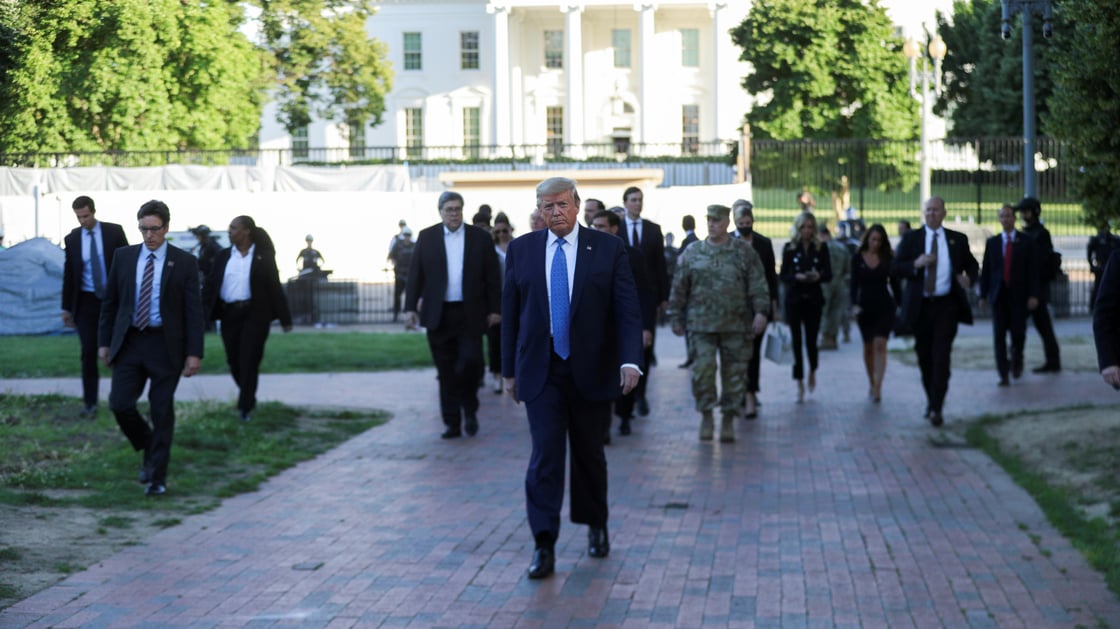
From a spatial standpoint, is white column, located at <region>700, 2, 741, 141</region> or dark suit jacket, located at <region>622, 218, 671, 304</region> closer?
dark suit jacket, located at <region>622, 218, 671, 304</region>

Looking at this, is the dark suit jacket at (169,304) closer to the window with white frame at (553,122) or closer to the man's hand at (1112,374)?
the man's hand at (1112,374)

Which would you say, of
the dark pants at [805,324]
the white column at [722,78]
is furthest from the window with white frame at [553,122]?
the dark pants at [805,324]

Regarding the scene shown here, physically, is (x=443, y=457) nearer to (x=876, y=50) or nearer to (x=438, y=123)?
→ (x=876, y=50)

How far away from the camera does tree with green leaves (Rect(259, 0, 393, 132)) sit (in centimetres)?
1799

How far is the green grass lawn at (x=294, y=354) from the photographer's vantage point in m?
14.3

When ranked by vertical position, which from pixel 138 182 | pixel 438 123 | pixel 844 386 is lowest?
pixel 844 386

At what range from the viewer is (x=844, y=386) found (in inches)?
628

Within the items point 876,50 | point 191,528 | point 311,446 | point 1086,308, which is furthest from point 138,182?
point 876,50

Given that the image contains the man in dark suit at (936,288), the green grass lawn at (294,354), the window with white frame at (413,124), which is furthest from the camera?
the window with white frame at (413,124)

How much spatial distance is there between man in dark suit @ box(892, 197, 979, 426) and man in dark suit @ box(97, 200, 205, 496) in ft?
20.7

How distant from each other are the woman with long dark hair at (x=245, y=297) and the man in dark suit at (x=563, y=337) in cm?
567

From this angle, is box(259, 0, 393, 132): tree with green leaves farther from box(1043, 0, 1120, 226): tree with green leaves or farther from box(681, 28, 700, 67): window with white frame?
box(681, 28, 700, 67): window with white frame

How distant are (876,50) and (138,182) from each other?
148ft

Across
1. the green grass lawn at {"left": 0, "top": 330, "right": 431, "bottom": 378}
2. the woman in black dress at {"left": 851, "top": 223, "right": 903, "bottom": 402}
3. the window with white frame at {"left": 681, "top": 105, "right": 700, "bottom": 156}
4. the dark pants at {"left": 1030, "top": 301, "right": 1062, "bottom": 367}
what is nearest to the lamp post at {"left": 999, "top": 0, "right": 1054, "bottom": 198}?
the dark pants at {"left": 1030, "top": 301, "right": 1062, "bottom": 367}
